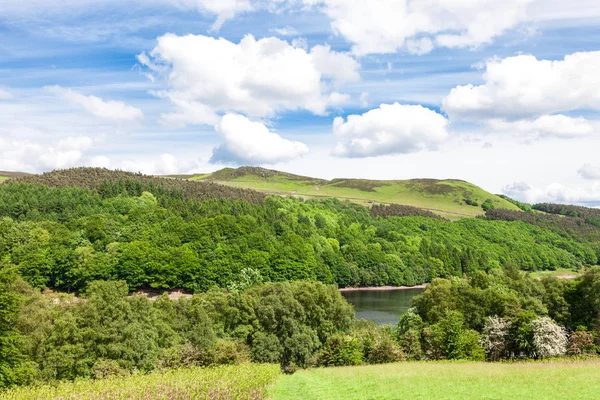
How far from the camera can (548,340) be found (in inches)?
1868

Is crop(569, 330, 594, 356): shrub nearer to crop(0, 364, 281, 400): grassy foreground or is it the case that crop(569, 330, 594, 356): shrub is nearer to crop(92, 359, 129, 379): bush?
crop(0, 364, 281, 400): grassy foreground

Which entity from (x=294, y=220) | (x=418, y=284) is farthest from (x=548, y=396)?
(x=294, y=220)

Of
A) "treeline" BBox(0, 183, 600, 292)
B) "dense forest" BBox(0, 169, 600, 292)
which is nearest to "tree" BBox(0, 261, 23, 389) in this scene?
"treeline" BBox(0, 183, 600, 292)

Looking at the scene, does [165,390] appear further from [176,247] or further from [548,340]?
[176,247]

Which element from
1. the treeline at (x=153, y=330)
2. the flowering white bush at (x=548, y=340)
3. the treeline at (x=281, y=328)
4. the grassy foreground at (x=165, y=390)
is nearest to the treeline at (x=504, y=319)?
the flowering white bush at (x=548, y=340)

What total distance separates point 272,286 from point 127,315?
23200 millimetres

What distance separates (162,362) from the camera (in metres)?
44.5

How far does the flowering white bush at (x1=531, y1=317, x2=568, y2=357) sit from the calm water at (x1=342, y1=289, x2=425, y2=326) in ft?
138

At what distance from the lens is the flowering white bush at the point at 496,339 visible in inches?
2046

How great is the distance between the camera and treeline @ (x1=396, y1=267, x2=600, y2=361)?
162ft

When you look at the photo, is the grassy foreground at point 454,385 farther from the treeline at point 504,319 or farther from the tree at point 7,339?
the tree at point 7,339

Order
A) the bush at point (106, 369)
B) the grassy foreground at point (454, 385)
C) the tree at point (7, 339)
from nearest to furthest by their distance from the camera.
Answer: the grassy foreground at point (454, 385), the tree at point (7, 339), the bush at point (106, 369)

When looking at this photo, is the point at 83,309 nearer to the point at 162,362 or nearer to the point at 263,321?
the point at 162,362

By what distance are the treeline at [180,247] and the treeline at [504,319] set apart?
7839 cm
